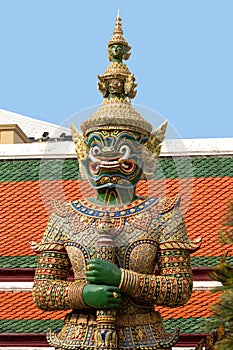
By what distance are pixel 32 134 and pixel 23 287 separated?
457 inches

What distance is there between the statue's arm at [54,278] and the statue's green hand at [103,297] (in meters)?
0.10

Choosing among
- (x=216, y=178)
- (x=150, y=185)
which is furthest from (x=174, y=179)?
(x=150, y=185)

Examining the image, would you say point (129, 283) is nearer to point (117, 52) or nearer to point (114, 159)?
point (114, 159)

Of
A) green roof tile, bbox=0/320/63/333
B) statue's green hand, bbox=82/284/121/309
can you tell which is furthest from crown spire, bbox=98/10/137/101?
green roof tile, bbox=0/320/63/333

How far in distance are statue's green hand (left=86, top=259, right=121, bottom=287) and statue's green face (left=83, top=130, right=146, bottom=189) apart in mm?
740

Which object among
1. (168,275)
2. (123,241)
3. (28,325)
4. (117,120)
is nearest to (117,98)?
(117,120)

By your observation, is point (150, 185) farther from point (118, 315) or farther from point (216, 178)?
point (216, 178)

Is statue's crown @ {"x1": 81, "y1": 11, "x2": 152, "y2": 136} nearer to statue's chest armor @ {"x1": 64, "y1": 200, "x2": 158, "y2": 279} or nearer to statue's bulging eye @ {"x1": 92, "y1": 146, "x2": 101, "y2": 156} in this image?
statue's bulging eye @ {"x1": 92, "y1": 146, "x2": 101, "y2": 156}

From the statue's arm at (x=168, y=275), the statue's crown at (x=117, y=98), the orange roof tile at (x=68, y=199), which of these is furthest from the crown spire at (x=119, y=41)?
the orange roof tile at (x=68, y=199)

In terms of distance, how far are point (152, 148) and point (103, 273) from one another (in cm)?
120

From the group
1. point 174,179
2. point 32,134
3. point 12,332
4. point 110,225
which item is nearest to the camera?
point 110,225

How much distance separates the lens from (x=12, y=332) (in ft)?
39.1

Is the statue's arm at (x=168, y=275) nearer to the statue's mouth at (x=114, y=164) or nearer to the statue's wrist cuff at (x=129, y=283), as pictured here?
the statue's wrist cuff at (x=129, y=283)

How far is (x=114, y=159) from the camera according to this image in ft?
30.5
